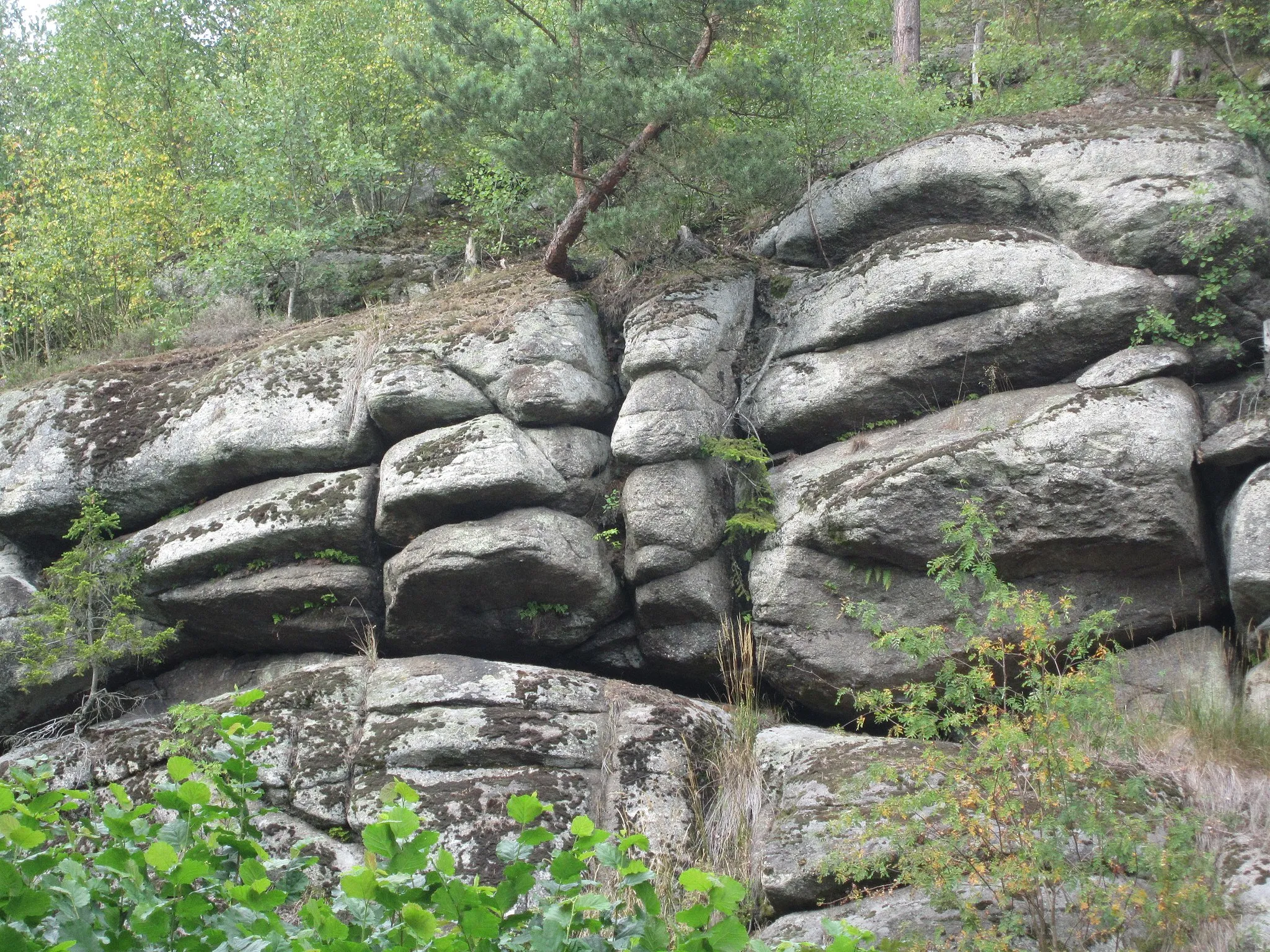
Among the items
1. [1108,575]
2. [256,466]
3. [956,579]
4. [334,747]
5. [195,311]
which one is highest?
[195,311]

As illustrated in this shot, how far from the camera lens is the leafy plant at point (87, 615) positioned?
9477 mm

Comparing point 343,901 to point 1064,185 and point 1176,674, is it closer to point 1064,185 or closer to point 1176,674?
point 1176,674

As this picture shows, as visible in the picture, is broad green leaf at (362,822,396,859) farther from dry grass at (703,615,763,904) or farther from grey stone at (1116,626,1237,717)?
A: grey stone at (1116,626,1237,717)

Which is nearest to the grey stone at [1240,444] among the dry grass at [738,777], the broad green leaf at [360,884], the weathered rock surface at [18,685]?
the dry grass at [738,777]

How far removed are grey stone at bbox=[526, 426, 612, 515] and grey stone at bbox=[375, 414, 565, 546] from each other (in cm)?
10

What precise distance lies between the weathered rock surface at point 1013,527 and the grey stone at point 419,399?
11.0 ft

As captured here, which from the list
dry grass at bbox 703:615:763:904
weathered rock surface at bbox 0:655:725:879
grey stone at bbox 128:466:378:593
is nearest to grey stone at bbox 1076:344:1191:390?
dry grass at bbox 703:615:763:904

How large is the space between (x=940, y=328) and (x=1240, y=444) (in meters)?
2.77

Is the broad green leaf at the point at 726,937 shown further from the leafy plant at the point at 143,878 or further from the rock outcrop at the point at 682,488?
the rock outcrop at the point at 682,488

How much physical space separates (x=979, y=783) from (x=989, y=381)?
16.5 ft

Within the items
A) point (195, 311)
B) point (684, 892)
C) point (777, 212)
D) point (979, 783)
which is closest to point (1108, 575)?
point (979, 783)

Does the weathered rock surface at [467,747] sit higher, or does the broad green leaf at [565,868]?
the broad green leaf at [565,868]

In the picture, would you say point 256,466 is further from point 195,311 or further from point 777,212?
point 777,212

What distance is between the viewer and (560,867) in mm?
2816
